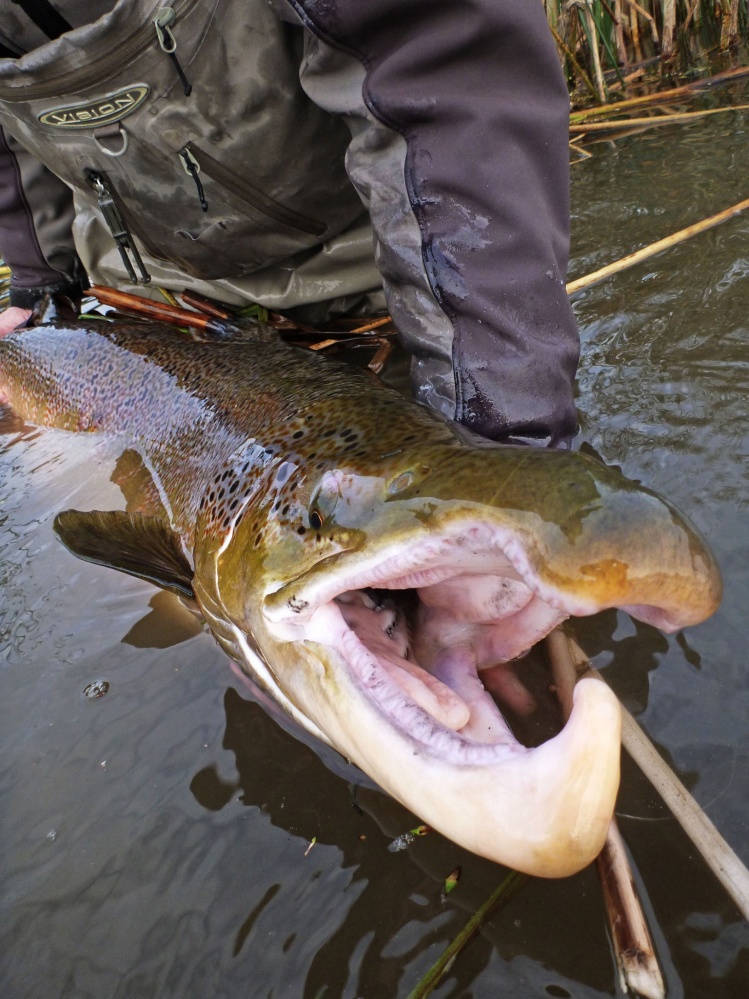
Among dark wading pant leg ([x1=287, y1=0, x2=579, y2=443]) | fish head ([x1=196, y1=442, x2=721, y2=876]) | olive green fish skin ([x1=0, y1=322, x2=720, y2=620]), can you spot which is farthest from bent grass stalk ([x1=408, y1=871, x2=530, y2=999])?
dark wading pant leg ([x1=287, y1=0, x2=579, y2=443])

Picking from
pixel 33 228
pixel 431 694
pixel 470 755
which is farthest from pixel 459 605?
pixel 33 228

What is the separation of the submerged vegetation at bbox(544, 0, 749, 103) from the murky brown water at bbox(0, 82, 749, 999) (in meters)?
6.18

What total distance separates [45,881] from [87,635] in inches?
31.5

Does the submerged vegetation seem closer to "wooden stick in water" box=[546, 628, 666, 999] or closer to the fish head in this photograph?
the fish head

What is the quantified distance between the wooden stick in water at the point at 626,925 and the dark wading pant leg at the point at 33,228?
4083 mm

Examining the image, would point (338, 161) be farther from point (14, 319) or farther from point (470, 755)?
point (470, 755)

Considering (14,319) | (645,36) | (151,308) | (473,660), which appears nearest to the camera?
(473,660)

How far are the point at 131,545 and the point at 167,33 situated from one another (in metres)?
1.71

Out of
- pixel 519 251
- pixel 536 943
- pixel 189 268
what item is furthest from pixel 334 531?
pixel 189 268

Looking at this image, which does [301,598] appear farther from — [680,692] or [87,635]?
[87,635]

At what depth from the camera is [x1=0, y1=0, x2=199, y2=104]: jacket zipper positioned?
2.42m

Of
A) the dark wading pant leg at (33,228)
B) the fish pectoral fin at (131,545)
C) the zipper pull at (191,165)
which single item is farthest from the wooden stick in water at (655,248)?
the dark wading pant leg at (33,228)

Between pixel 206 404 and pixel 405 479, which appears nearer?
pixel 405 479

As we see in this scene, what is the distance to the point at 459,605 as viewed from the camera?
1.49 metres
